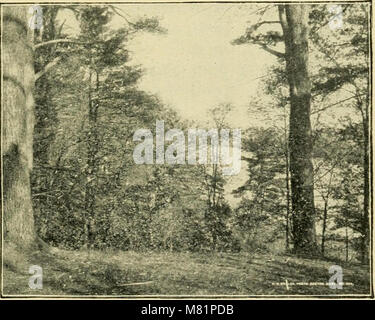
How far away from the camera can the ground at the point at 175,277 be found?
25.3 ft

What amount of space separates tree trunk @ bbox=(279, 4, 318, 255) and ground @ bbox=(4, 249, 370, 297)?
0.60 meters

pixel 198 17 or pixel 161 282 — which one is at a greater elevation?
pixel 198 17

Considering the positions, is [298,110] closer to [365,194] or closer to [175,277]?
[365,194]

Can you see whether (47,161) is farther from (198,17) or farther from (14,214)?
(198,17)

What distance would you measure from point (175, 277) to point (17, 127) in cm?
371

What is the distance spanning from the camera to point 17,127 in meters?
7.92

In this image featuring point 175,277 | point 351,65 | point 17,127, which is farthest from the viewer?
point 351,65

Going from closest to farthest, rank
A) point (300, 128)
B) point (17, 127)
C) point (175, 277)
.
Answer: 1. point (175, 277)
2. point (17, 127)
3. point (300, 128)

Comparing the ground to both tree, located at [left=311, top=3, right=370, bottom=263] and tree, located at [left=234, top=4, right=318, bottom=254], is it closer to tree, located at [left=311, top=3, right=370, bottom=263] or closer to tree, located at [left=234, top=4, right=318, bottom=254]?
tree, located at [left=234, top=4, right=318, bottom=254]

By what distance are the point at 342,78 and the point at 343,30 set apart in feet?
2.71

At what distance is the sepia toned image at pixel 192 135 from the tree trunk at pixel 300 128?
2cm

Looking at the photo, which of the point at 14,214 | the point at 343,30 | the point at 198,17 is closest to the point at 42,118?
the point at 14,214

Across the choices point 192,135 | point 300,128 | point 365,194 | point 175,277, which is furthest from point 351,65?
point 175,277

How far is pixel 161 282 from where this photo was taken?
7727mm
